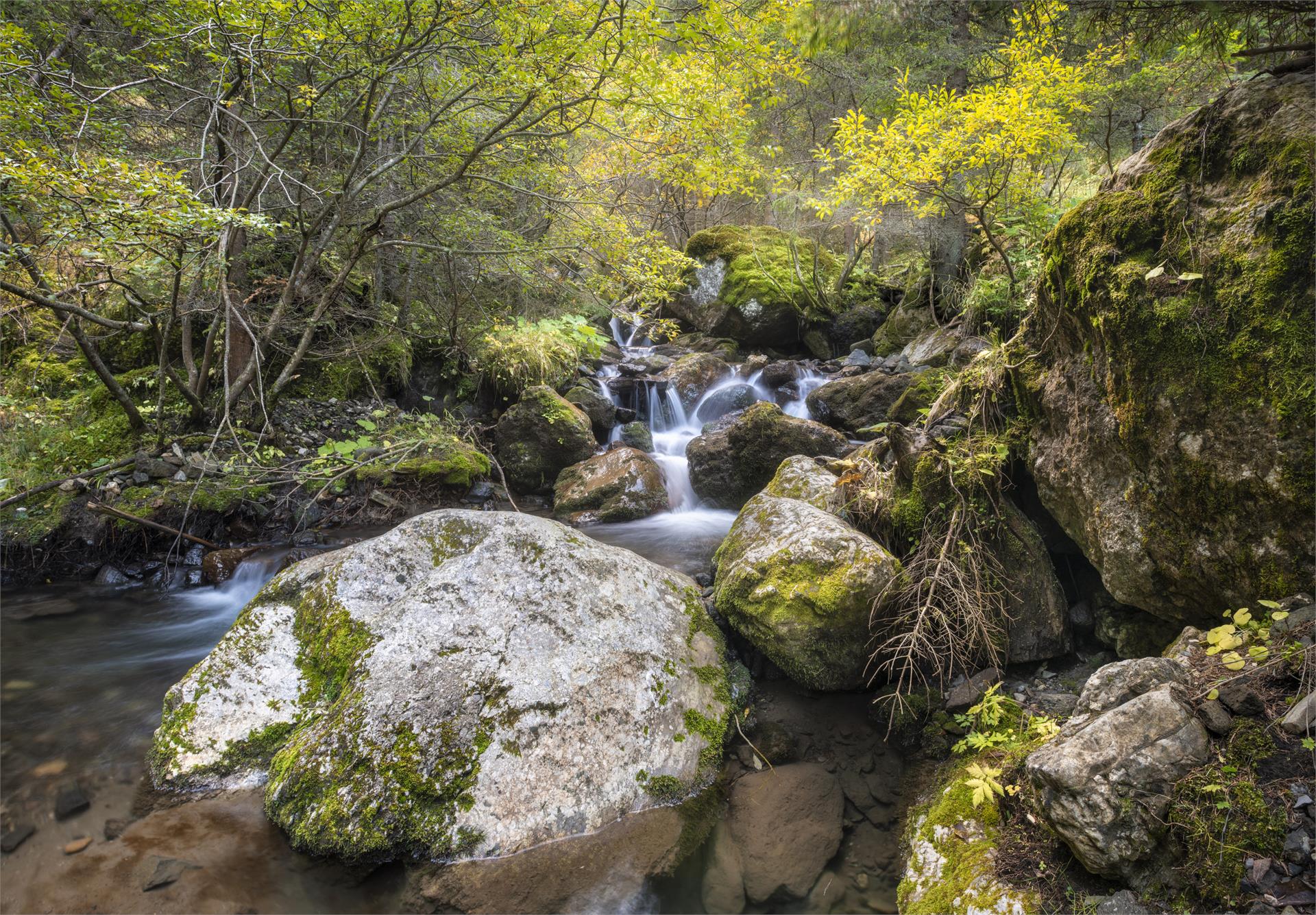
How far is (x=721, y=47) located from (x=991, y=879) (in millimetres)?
5595

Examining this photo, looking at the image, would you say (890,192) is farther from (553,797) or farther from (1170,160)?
(553,797)

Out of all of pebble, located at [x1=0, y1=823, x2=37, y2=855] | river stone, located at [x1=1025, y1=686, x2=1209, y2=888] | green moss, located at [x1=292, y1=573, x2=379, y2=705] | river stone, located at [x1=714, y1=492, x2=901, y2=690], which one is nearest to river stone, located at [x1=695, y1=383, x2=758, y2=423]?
river stone, located at [x1=714, y1=492, x2=901, y2=690]

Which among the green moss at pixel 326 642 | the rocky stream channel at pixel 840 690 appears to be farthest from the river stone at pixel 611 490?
the green moss at pixel 326 642

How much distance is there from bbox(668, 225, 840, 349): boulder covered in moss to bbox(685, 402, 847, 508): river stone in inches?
245

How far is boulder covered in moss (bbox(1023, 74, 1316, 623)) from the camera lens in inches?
96.6

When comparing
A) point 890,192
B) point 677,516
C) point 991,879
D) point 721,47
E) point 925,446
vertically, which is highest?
point 721,47

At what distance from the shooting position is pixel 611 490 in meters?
8.68

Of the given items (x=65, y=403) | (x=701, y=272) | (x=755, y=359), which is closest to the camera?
(x=65, y=403)

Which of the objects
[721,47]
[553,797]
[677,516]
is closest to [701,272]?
[677,516]

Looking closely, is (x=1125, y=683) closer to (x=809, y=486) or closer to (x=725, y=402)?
(x=809, y=486)

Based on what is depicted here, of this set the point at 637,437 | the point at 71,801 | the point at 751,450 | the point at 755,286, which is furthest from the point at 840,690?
the point at 755,286

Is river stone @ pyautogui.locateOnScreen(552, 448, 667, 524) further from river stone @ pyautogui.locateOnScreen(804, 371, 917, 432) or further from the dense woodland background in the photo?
river stone @ pyautogui.locateOnScreen(804, 371, 917, 432)

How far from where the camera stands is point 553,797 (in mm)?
3197

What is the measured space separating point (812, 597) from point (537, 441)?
6.27 meters
